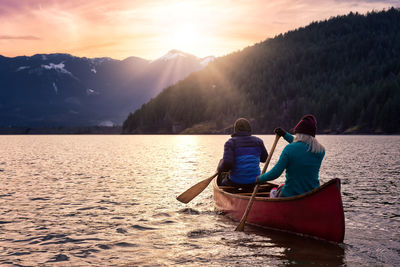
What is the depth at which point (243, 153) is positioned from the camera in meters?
13.6

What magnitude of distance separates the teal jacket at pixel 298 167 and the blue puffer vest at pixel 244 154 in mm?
2489

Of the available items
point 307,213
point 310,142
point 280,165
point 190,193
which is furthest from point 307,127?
point 190,193

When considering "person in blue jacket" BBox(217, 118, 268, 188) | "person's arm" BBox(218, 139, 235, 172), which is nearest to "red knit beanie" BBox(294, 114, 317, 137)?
"person in blue jacket" BBox(217, 118, 268, 188)

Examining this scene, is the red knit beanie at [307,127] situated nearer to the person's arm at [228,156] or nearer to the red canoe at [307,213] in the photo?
the red canoe at [307,213]

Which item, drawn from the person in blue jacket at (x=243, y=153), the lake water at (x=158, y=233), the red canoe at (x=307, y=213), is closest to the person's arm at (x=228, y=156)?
the person in blue jacket at (x=243, y=153)

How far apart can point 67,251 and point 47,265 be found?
45.4 inches

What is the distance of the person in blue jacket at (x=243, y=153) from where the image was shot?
13.4 metres

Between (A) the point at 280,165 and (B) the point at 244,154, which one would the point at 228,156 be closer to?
(B) the point at 244,154

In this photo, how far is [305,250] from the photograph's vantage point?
1031 cm

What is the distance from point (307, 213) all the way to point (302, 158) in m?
1.65

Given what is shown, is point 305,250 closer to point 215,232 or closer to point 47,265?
point 215,232

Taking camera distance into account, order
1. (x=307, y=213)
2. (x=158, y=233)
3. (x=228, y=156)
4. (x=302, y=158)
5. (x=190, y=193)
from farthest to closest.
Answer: (x=190, y=193) < (x=228, y=156) < (x=158, y=233) < (x=307, y=213) < (x=302, y=158)

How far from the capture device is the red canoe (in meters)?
9.94

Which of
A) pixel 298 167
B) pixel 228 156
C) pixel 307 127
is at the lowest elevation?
pixel 298 167
